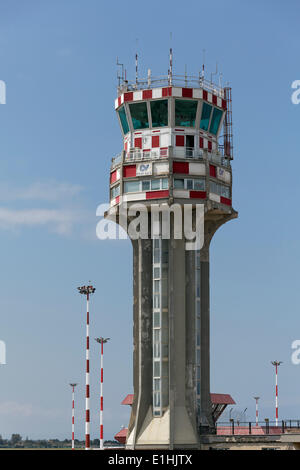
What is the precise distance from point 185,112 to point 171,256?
14340 mm

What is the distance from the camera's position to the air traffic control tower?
289 feet

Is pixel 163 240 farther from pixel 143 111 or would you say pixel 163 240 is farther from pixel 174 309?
pixel 143 111

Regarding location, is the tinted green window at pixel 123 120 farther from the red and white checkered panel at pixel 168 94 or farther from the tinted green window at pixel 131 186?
the tinted green window at pixel 131 186

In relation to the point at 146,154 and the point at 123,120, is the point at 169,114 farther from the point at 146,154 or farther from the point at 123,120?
the point at 123,120

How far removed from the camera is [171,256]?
89562 mm

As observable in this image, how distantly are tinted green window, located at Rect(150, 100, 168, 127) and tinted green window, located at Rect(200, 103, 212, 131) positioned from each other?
12.1 ft

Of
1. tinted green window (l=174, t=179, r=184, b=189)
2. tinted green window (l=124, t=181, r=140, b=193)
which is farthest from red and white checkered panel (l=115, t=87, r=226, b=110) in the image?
tinted green window (l=174, t=179, r=184, b=189)

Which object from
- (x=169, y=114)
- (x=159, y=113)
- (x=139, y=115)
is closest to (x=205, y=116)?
(x=169, y=114)

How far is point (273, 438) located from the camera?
87.1m

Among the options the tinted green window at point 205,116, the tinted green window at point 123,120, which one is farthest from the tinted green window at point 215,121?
the tinted green window at point 123,120

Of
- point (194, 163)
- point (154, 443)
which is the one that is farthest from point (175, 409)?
point (194, 163)

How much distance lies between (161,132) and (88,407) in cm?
2729

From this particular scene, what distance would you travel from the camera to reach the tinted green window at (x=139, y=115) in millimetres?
92625
